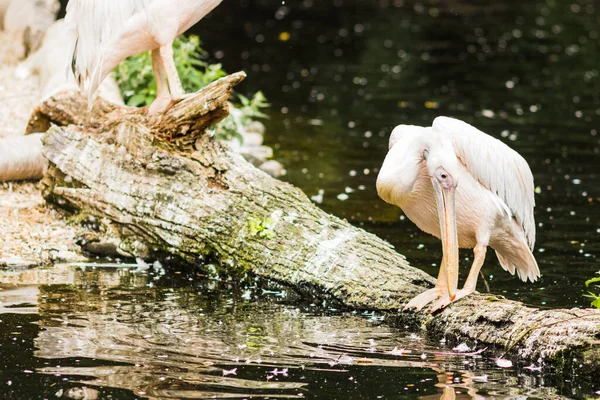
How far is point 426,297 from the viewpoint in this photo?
5.40 m

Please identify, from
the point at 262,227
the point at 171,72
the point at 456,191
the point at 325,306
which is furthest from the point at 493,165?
the point at 171,72

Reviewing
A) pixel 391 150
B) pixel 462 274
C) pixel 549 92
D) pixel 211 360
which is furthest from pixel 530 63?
pixel 211 360

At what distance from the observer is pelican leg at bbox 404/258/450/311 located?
17.6 feet

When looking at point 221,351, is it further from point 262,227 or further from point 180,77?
point 180,77

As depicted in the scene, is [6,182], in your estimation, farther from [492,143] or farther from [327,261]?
[492,143]

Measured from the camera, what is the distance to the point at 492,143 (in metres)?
5.45

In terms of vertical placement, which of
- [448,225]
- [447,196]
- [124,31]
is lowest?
[448,225]

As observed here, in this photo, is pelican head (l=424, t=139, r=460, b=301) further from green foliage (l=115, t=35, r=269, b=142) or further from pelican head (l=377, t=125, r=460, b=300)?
green foliage (l=115, t=35, r=269, b=142)

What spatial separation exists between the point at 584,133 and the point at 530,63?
17.6 ft

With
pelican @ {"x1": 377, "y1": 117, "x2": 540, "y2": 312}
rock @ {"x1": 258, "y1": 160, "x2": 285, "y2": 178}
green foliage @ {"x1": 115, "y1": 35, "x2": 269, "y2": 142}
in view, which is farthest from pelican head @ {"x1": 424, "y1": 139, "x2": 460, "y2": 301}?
rock @ {"x1": 258, "y1": 160, "x2": 285, "y2": 178}

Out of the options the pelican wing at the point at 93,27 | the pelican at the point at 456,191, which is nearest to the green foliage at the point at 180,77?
the pelican wing at the point at 93,27

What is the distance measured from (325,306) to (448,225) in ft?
3.57

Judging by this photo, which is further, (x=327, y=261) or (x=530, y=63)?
(x=530, y=63)

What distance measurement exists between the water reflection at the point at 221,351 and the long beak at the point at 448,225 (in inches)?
18.3
